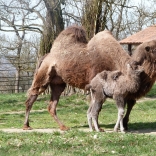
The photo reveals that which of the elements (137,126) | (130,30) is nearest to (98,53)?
(137,126)

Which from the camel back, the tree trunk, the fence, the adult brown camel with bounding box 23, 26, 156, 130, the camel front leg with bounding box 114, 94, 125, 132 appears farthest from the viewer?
the fence

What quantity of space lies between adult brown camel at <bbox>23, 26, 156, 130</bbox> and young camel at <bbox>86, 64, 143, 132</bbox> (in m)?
0.24

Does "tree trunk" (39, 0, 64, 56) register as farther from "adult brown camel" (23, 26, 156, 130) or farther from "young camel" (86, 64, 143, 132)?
"young camel" (86, 64, 143, 132)

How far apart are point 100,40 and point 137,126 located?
7.42 feet

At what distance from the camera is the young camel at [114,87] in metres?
9.16

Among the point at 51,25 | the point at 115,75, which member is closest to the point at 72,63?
the point at 115,75

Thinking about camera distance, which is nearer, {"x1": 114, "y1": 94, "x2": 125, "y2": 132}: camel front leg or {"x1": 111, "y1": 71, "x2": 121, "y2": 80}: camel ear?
{"x1": 114, "y1": 94, "x2": 125, "y2": 132}: camel front leg

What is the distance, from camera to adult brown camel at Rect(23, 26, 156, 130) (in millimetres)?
9438

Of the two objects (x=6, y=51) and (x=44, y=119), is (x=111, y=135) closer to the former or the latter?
(x=44, y=119)

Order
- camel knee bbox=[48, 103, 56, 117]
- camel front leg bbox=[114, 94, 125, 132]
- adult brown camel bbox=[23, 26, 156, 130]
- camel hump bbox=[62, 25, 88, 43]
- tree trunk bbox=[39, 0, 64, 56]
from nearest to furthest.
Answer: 1. camel front leg bbox=[114, 94, 125, 132]
2. adult brown camel bbox=[23, 26, 156, 130]
3. camel knee bbox=[48, 103, 56, 117]
4. camel hump bbox=[62, 25, 88, 43]
5. tree trunk bbox=[39, 0, 64, 56]

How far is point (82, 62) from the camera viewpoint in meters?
10.2

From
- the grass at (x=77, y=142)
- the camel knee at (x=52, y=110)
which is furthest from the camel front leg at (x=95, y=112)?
the camel knee at (x=52, y=110)

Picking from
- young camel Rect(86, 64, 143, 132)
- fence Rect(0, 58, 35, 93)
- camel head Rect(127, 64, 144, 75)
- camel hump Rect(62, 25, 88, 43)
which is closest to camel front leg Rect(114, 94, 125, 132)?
young camel Rect(86, 64, 143, 132)

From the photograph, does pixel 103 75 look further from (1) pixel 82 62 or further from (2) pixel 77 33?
(2) pixel 77 33
